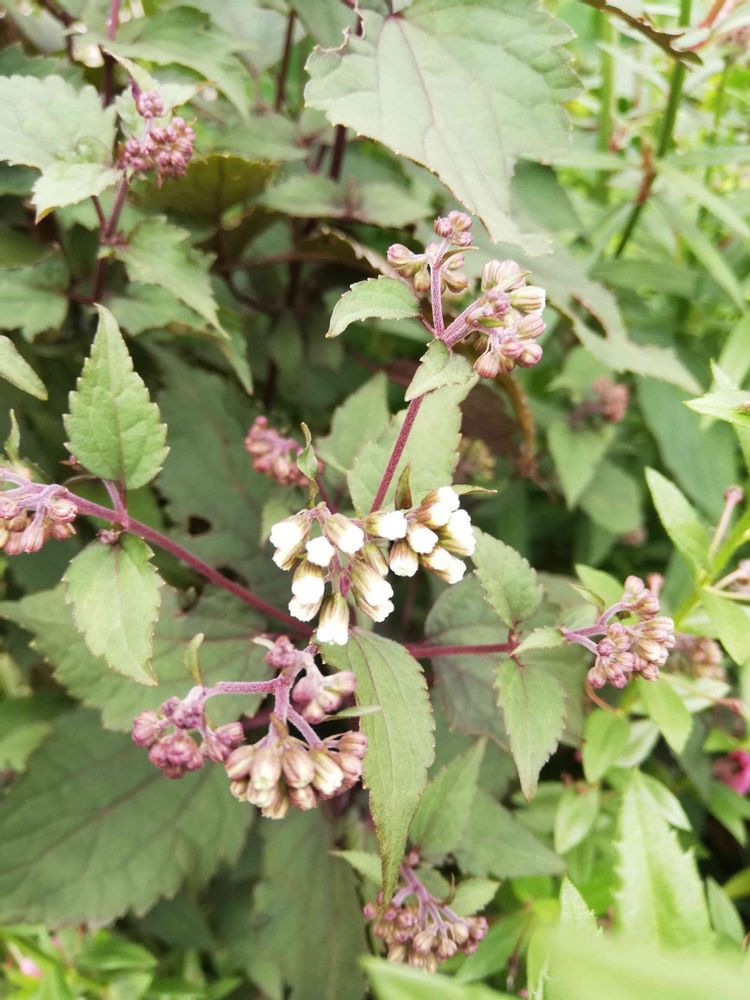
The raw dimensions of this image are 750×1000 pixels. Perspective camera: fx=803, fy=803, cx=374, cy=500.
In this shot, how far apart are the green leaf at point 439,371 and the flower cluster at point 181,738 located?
303mm

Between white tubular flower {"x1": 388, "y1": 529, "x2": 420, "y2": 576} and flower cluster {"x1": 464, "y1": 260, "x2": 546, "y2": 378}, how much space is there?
157mm

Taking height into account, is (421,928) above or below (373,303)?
below

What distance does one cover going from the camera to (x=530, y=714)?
73cm

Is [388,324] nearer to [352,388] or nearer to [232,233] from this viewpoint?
[352,388]

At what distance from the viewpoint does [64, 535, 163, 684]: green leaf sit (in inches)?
26.8

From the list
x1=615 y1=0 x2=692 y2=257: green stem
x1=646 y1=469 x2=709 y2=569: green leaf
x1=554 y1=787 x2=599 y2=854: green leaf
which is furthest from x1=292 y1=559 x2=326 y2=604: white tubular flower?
x1=615 y1=0 x2=692 y2=257: green stem

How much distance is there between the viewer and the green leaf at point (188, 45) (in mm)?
980

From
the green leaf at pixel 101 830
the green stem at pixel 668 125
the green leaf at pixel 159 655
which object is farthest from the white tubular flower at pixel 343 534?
the green stem at pixel 668 125

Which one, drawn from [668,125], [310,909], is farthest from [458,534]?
[668,125]

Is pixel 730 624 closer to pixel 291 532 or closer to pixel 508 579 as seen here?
pixel 508 579

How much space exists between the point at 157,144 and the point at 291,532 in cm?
46

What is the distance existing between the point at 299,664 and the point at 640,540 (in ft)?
3.28

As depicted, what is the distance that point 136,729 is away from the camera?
0.65 metres

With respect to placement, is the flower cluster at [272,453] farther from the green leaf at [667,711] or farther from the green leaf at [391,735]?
the green leaf at [667,711]
